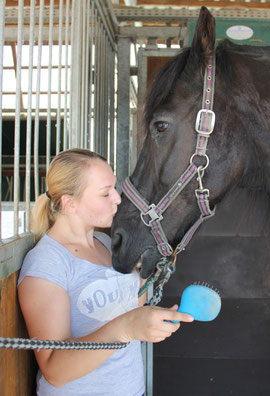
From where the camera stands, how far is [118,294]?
3.48 feet

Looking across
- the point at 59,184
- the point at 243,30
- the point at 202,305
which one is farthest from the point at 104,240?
the point at 243,30

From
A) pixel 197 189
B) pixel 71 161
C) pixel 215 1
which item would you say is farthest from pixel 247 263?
pixel 215 1

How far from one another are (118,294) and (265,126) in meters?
0.79

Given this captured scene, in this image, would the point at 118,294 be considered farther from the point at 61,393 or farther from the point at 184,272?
the point at 184,272

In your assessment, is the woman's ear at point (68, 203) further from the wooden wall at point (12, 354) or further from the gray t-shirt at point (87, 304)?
the wooden wall at point (12, 354)

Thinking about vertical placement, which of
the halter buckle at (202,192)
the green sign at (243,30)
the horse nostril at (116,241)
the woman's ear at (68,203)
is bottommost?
the horse nostril at (116,241)

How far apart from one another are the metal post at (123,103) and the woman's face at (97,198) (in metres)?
1.63

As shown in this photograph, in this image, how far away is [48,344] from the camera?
24.9 inches

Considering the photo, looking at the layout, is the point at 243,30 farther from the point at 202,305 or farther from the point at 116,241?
the point at 202,305

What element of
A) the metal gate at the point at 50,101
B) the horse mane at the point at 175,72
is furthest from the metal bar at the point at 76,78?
the horse mane at the point at 175,72

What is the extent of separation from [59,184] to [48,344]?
0.56m

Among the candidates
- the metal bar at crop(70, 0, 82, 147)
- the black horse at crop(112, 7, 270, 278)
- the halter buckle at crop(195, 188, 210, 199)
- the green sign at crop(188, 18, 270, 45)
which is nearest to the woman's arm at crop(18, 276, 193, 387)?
the black horse at crop(112, 7, 270, 278)

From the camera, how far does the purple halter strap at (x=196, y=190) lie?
1.20 meters

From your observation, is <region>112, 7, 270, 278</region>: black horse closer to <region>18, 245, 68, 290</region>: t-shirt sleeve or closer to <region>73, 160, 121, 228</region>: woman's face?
<region>73, 160, 121, 228</region>: woman's face
